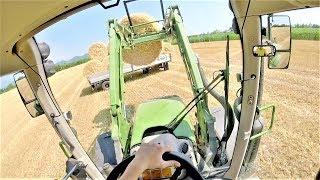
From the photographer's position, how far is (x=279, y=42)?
128 inches

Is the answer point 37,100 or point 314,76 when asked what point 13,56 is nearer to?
point 37,100

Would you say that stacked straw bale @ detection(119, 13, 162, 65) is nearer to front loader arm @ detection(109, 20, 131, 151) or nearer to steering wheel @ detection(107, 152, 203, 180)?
front loader arm @ detection(109, 20, 131, 151)

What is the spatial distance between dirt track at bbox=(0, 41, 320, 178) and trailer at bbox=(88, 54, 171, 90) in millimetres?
294

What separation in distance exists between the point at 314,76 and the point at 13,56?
33.0 feet

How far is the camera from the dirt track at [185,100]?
6711 millimetres

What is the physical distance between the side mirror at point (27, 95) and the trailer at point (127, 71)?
1037cm

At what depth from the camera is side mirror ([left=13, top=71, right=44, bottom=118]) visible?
4093mm

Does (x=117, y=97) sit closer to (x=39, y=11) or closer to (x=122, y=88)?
→ (x=122, y=88)

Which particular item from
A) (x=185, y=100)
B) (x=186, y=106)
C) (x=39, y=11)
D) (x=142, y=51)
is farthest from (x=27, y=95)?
(x=142, y=51)

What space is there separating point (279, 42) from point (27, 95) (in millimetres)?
2327

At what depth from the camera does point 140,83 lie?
1500cm

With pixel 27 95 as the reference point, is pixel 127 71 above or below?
below

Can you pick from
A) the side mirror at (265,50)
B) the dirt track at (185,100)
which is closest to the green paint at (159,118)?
the side mirror at (265,50)

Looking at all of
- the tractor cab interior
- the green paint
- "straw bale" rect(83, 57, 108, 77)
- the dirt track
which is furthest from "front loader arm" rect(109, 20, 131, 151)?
Answer: "straw bale" rect(83, 57, 108, 77)
